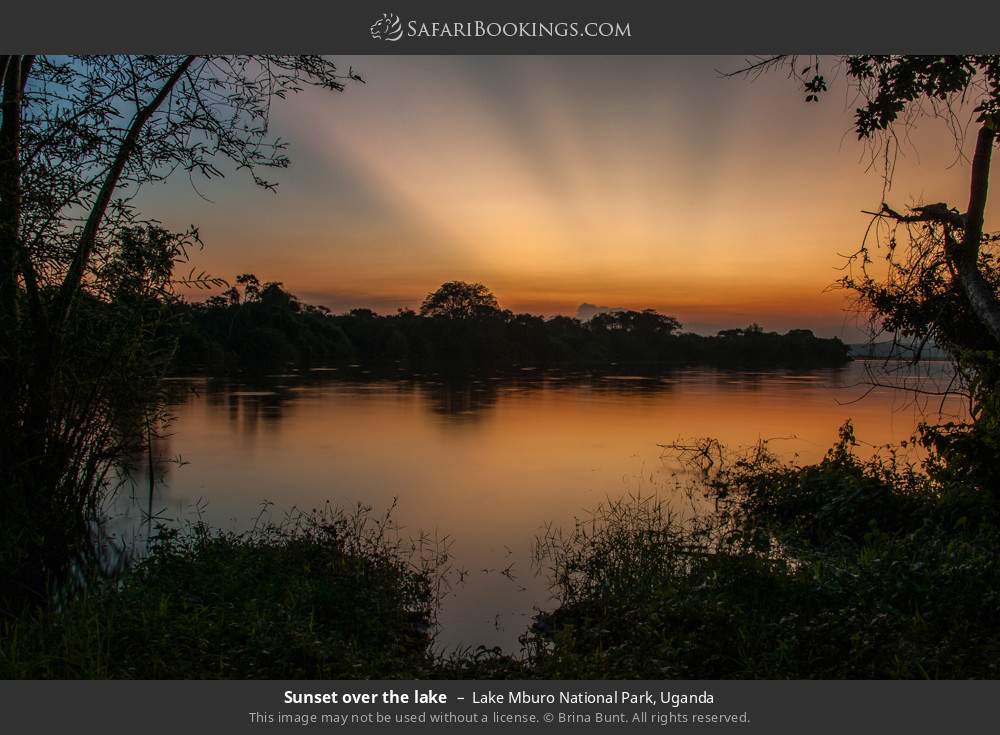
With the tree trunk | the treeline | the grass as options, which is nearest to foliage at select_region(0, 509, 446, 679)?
the grass

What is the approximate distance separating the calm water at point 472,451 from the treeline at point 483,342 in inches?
725

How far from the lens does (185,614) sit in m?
5.63

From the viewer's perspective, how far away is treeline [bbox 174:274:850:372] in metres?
59.4

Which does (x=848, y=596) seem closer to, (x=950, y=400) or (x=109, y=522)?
(x=109, y=522)

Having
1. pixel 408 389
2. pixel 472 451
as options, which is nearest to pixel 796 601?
pixel 472 451

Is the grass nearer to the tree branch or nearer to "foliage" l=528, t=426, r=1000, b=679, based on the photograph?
"foliage" l=528, t=426, r=1000, b=679

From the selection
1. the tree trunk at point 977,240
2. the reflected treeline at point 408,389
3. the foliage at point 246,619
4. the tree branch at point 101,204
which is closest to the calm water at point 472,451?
the reflected treeline at point 408,389

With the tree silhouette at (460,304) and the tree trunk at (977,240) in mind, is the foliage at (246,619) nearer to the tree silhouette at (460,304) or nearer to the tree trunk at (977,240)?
the tree trunk at (977,240)

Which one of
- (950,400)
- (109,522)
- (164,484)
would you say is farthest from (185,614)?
(950,400)

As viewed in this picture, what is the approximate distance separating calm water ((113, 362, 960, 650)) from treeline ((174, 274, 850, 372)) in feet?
60.5

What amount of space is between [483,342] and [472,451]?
59.1 meters

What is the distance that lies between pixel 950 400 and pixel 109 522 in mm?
40794

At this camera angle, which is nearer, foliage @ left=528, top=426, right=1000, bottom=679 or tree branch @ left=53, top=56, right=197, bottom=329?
foliage @ left=528, top=426, right=1000, bottom=679

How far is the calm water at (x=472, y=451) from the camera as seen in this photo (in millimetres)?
10102
